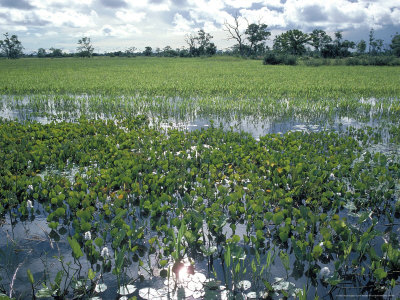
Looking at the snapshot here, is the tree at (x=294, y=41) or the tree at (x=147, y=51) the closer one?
the tree at (x=294, y=41)

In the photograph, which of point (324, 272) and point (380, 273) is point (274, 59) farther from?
point (380, 273)

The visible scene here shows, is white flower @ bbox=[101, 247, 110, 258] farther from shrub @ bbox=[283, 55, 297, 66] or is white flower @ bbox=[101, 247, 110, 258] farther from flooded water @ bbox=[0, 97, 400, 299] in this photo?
shrub @ bbox=[283, 55, 297, 66]

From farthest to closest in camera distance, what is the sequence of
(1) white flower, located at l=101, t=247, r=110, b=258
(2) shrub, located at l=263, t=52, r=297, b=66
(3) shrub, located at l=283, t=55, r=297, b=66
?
(2) shrub, located at l=263, t=52, r=297, b=66 < (3) shrub, located at l=283, t=55, r=297, b=66 < (1) white flower, located at l=101, t=247, r=110, b=258

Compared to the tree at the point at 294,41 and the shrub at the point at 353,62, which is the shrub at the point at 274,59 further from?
the tree at the point at 294,41

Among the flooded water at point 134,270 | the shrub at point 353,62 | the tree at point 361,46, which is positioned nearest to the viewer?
the flooded water at point 134,270

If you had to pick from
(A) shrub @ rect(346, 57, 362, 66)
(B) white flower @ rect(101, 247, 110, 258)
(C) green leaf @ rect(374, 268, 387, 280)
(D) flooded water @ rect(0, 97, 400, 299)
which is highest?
(A) shrub @ rect(346, 57, 362, 66)

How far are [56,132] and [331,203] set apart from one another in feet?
19.7

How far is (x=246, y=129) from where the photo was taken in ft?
28.3

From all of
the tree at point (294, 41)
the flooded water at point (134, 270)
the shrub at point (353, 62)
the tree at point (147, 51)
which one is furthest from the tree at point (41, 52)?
the flooded water at point (134, 270)

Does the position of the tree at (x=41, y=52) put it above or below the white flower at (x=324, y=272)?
above

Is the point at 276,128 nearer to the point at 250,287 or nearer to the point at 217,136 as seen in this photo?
the point at 217,136

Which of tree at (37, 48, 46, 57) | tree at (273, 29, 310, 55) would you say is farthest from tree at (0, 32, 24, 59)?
tree at (273, 29, 310, 55)

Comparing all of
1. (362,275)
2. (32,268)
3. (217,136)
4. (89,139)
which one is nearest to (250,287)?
(362,275)

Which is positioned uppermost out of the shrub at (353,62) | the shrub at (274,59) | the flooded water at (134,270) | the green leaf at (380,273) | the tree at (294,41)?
the tree at (294,41)
